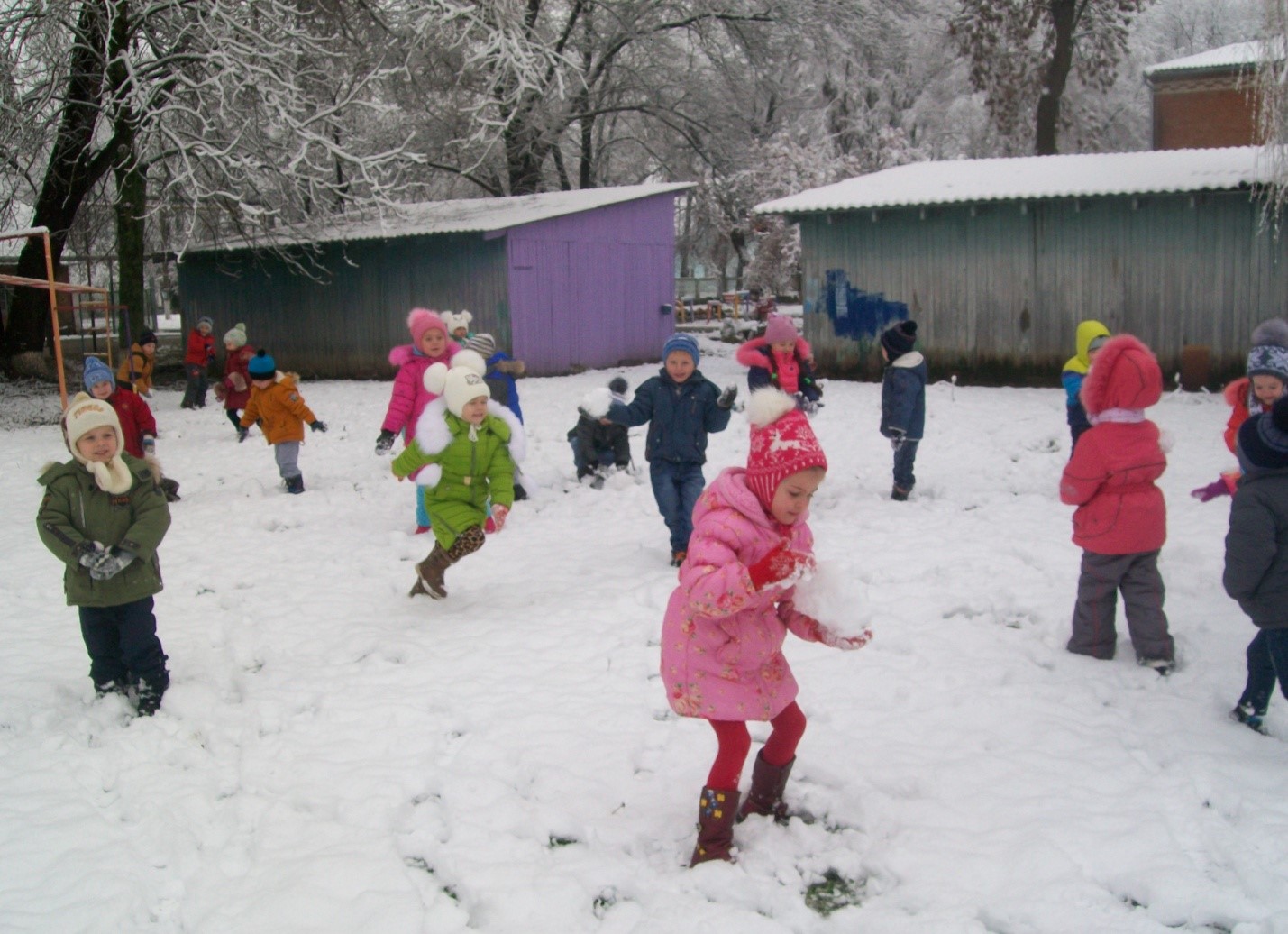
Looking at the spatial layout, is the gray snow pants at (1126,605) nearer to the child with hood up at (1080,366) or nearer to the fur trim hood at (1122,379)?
the fur trim hood at (1122,379)

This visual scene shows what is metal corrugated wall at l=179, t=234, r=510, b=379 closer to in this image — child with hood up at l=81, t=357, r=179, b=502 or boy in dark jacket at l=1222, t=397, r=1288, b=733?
child with hood up at l=81, t=357, r=179, b=502

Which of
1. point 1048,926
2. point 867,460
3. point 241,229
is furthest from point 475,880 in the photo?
point 241,229

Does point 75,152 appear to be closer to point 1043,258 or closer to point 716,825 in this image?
point 1043,258

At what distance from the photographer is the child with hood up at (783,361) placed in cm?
891

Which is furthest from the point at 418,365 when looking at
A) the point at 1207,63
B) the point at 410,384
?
the point at 1207,63

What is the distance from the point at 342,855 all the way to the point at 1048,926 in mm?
2279

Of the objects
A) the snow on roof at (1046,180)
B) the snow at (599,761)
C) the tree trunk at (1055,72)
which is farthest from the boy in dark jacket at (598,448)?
the tree trunk at (1055,72)

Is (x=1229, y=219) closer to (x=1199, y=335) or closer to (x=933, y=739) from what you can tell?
(x=1199, y=335)

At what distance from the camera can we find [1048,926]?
3143 mm

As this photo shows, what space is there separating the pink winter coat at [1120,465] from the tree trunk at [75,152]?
15.5 meters

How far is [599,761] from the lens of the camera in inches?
170

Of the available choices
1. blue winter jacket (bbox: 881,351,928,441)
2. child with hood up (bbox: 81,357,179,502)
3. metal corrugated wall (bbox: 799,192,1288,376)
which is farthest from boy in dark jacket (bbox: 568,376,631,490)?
metal corrugated wall (bbox: 799,192,1288,376)

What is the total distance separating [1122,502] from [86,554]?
4774mm

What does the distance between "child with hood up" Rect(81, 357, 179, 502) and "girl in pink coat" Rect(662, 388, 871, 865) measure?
242 inches
